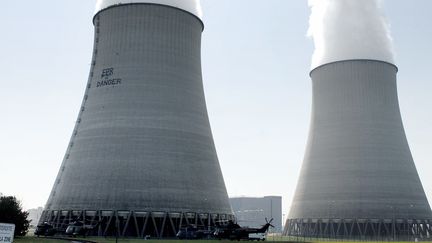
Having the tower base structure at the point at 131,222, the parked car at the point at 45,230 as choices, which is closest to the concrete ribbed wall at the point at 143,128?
the tower base structure at the point at 131,222

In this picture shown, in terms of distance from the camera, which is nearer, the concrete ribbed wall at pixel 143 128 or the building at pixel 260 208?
the concrete ribbed wall at pixel 143 128

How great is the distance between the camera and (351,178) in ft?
136

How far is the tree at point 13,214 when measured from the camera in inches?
1124

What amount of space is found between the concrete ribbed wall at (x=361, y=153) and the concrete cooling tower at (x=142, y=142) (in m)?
12.3

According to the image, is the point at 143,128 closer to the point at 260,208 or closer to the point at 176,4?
the point at 176,4

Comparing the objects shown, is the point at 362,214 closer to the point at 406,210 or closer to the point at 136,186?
the point at 406,210

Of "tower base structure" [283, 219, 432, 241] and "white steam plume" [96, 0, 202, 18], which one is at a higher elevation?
"white steam plume" [96, 0, 202, 18]

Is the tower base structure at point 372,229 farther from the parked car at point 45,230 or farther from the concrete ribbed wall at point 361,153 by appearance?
the parked car at point 45,230

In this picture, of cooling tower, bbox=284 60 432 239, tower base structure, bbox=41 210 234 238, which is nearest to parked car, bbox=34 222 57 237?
tower base structure, bbox=41 210 234 238

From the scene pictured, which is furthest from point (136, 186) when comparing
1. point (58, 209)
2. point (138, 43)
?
point (138, 43)

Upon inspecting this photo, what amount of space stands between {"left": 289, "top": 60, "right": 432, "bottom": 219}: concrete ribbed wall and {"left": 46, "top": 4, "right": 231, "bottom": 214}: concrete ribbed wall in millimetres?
12314

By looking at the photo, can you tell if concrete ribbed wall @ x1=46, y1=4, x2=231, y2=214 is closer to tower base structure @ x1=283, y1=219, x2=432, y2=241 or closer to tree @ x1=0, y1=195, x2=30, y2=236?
tree @ x1=0, y1=195, x2=30, y2=236

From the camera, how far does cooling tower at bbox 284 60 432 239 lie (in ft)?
135

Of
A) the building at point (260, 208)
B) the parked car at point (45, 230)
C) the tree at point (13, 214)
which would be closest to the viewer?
the tree at point (13, 214)
